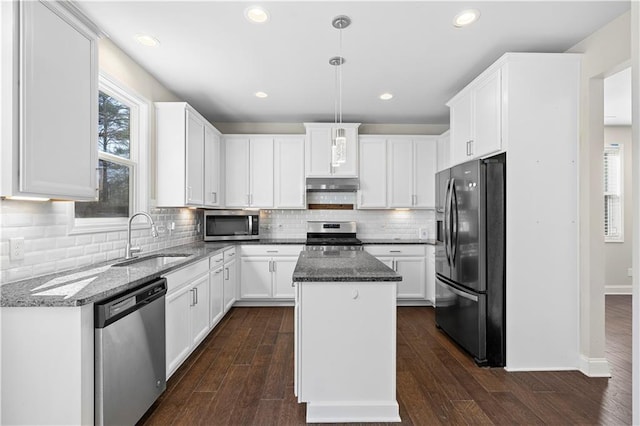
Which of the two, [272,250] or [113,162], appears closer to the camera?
[113,162]

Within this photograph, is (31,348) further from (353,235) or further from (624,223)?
(624,223)

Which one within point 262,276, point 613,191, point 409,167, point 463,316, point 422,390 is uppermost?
point 409,167

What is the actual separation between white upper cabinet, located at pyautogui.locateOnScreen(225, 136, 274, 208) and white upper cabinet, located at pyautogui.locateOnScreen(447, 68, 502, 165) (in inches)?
100

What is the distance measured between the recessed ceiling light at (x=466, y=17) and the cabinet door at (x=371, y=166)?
232cm

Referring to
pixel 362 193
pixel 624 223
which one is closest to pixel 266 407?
pixel 362 193

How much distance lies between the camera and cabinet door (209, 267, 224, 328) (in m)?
3.26

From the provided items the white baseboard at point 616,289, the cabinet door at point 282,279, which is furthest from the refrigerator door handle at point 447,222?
the white baseboard at point 616,289

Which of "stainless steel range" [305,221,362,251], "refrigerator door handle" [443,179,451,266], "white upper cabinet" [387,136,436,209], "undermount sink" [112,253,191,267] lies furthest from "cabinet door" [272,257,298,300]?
"refrigerator door handle" [443,179,451,266]

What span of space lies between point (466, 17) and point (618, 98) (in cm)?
346

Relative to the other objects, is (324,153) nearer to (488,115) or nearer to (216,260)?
(216,260)

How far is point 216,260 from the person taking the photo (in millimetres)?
3428

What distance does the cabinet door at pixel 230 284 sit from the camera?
3767mm

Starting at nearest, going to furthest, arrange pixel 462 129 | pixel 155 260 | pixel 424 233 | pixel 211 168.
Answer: pixel 155 260 → pixel 462 129 → pixel 211 168 → pixel 424 233

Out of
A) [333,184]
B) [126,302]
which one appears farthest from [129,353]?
[333,184]
